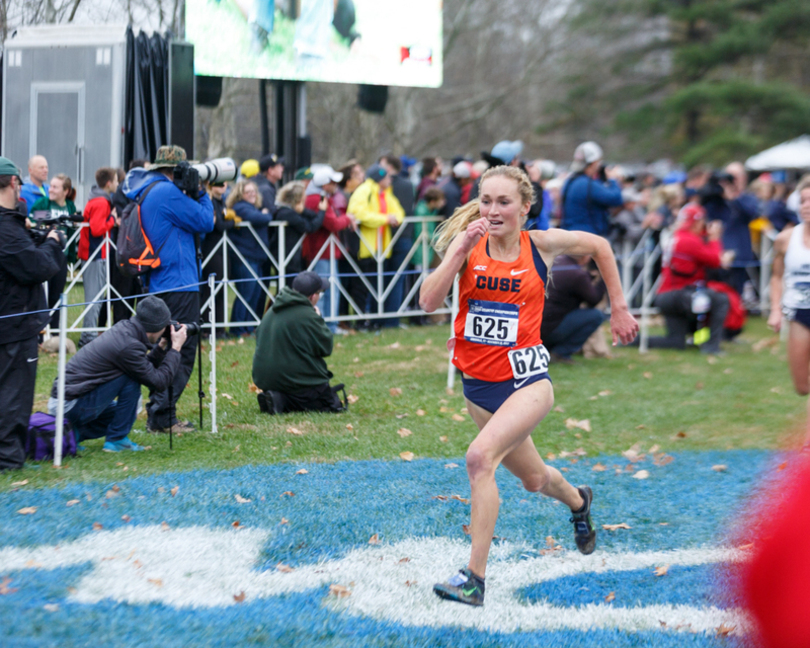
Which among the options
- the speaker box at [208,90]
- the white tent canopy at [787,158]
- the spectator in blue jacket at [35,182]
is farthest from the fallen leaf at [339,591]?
the white tent canopy at [787,158]

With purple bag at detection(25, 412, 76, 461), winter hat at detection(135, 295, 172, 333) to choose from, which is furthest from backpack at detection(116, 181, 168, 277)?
purple bag at detection(25, 412, 76, 461)

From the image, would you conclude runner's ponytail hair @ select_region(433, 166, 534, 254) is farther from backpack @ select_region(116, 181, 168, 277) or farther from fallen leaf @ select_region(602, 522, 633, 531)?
backpack @ select_region(116, 181, 168, 277)

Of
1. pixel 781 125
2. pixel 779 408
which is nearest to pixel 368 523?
pixel 779 408

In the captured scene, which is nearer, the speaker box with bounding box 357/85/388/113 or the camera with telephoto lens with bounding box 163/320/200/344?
the camera with telephoto lens with bounding box 163/320/200/344

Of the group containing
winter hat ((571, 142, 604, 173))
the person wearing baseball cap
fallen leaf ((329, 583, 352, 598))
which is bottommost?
fallen leaf ((329, 583, 352, 598))

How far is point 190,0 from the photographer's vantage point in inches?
501

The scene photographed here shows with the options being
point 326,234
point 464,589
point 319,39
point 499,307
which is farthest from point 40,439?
point 319,39

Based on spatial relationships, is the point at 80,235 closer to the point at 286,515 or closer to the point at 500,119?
the point at 286,515

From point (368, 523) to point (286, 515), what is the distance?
51cm

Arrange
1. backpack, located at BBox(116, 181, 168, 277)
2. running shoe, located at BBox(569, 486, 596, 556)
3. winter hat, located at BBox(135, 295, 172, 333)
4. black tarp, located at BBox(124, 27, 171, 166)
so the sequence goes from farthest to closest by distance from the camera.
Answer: black tarp, located at BBox(124, 27, 171, 166), backpack, located at BBox(116, 181, 168, 277), winter hat, located at BBox(135, 295, 172, 333), running shoe, located at BBox(569, 486, 596, 556)

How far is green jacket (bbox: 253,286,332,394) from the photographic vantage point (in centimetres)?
821

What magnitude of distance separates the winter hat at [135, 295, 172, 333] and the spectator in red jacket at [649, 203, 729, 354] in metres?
8.01

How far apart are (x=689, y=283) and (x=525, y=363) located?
29.1ft

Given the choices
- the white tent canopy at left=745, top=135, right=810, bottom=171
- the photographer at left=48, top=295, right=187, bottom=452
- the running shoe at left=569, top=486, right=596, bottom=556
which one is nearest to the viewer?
the running shoe at left=569, top=486, right=596, bottom=556
